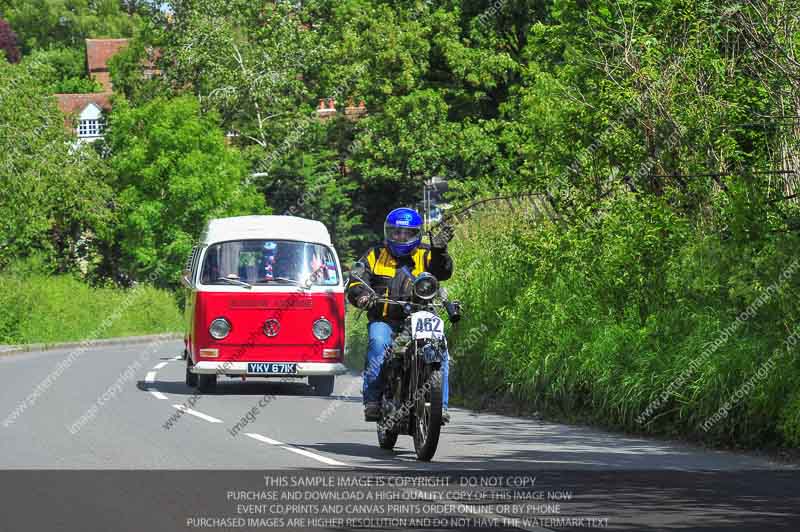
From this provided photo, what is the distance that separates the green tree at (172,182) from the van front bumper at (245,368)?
1816 inches

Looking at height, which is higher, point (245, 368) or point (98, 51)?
point (98, 51)

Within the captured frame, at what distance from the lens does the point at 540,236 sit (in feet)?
67.2

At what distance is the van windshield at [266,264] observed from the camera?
21969mm

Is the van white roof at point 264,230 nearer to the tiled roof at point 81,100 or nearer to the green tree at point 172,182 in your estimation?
the green tree at point 172,182

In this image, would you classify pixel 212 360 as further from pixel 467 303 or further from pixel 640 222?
pixel 640 222

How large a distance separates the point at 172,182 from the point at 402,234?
5566cm

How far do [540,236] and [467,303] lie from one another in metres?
1.75

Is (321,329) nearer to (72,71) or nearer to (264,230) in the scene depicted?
(264,230)

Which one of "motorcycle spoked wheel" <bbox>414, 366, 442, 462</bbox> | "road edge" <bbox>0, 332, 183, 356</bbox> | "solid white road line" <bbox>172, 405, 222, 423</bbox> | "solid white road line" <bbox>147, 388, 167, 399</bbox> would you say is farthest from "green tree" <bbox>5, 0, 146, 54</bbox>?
"motorcycle spoked wheel" <bbox>414, 366, 442, 462</bbox>

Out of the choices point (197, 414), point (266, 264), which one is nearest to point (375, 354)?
point (197, 414)

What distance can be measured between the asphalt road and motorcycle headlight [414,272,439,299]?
1.32 meters

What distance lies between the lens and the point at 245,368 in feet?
70.3

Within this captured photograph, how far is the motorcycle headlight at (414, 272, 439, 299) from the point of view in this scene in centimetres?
1246

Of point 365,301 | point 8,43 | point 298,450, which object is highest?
point 8,43
